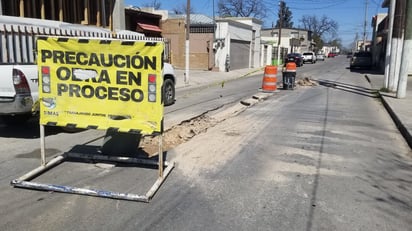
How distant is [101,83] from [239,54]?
1295 inches

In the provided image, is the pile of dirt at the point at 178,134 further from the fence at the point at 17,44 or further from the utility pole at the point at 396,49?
the utility pole at the point at 396,49

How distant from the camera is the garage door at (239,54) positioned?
34728mm

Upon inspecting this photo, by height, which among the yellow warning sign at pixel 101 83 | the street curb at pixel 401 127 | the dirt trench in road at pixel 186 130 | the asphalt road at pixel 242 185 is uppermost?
the yellow warning sign at pixel 101 83

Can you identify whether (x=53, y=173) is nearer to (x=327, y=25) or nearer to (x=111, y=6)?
(x=111, y=6)

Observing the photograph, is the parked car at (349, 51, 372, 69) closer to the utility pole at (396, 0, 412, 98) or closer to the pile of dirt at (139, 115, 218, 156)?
the utility pole at (396, 0, 412, 98)

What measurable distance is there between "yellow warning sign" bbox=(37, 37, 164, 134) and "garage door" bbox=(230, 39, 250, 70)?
29.9 meters

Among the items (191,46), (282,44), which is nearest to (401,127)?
(191,46)

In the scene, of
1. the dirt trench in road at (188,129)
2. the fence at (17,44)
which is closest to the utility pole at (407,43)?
the dirt trench in road at (188,129)

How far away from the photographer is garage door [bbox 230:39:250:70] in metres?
34.7

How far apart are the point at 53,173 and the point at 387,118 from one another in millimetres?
8735

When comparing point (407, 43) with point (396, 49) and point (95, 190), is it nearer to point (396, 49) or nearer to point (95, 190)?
point (396, 49)

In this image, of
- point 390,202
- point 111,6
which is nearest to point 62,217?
point 390,202

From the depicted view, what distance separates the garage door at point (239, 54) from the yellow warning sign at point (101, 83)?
1179 inches

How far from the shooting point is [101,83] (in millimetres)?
4895
